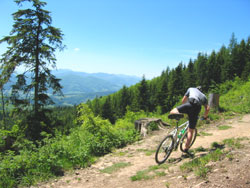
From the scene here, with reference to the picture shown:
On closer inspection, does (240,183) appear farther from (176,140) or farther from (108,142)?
(108,142)

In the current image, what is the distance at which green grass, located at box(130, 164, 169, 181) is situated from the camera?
14.7 feet

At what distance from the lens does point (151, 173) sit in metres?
4.75

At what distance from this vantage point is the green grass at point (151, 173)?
14.7 ft

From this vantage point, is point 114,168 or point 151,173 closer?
point 151,173

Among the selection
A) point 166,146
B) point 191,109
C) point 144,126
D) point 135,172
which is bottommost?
point 135,172

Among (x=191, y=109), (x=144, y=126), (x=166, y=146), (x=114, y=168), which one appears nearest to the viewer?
(x=191, y=109)

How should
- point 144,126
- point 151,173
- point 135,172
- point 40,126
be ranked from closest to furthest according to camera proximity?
point 151,173 < point 135,172 < point 144,126 < point 40,126

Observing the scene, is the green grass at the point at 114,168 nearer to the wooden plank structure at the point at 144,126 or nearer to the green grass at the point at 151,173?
the green grass at the point at 151,173

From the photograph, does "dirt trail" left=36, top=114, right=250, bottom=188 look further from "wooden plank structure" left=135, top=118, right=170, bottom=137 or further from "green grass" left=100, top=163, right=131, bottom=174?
"wooden plank structure" left=135, top=118, right=170, bottom=137

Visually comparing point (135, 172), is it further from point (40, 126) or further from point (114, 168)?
point (40, 126)

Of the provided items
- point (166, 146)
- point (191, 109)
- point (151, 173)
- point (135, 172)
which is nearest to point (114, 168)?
point (135, 172)

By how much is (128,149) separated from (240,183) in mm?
5195

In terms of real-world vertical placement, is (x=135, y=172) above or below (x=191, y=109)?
below

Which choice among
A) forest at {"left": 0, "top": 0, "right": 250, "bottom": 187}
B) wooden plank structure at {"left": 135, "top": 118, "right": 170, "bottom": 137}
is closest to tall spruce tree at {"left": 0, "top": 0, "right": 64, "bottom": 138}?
forest at {"left": 0, "top": 0, "right": 250, "bottom": 187}
